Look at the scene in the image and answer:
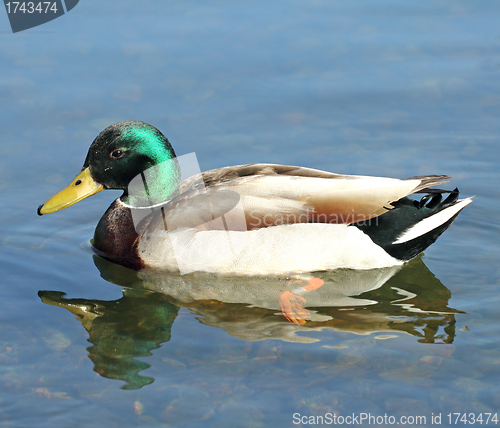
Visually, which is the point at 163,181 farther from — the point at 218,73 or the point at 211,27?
the point at 211,27

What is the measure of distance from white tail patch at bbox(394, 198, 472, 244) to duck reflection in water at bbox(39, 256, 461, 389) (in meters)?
0.43

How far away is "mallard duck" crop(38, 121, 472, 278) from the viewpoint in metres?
5.93

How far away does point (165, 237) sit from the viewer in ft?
19.9

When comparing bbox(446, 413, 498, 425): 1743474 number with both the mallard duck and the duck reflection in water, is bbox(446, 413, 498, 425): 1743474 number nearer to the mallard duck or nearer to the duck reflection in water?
the duck reflection in water

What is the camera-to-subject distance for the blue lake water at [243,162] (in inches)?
186

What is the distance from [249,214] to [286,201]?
33 centimetres

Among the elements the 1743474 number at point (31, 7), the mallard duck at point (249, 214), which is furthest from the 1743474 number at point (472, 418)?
the 1743474 number at point (31, 7)

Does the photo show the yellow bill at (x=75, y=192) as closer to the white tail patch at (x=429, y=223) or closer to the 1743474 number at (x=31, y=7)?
the white tail patch at (x=429, y=223)

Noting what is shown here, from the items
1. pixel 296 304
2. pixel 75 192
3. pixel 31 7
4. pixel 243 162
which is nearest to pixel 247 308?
pixel 296 304

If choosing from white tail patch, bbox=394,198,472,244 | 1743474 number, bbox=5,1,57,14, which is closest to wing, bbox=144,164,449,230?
white tail patch, bbox=394,198,472,244

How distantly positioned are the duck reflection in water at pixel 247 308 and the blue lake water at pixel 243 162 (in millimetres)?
19

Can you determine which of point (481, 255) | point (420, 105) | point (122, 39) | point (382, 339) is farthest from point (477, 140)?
point (122, 39)

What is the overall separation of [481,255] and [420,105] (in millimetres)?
2806

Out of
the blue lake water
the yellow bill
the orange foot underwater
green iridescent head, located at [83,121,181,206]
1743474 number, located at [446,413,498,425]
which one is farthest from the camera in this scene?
the yellow bill
